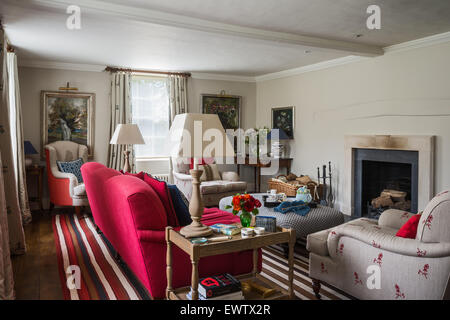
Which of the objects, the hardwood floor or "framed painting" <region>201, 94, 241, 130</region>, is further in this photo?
"framed painting" <region>201, 94, 241, 130</region>

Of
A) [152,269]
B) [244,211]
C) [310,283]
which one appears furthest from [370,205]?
[152,269]

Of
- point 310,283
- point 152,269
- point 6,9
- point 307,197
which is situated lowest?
point 310,283

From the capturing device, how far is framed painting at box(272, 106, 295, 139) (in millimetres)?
6918

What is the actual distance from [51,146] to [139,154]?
159 centimetres

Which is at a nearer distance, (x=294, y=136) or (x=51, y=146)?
(x=51, y=146)

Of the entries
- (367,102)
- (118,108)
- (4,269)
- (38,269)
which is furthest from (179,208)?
(118,108)

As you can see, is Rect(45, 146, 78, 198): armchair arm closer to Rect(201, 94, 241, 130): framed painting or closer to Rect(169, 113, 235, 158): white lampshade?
Rect(201, 94, 241, 130): framed painting

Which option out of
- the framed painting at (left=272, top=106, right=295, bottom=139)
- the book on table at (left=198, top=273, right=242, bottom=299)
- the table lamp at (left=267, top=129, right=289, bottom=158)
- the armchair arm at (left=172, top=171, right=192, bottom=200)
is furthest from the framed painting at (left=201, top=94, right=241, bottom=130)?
the book on table at (left=198, top=273, right=242, bottom=299)

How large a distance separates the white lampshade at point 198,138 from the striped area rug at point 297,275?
1419 millimetres

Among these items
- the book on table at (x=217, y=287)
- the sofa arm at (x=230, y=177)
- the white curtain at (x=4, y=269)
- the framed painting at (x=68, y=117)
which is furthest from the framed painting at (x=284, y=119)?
the white curtain at (x=4, y=269)

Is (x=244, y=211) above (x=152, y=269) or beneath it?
above

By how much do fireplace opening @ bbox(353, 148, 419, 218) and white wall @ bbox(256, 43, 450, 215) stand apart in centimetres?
31

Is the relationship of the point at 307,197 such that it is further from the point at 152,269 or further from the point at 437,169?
the point at 152,269

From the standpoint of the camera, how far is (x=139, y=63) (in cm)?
626
